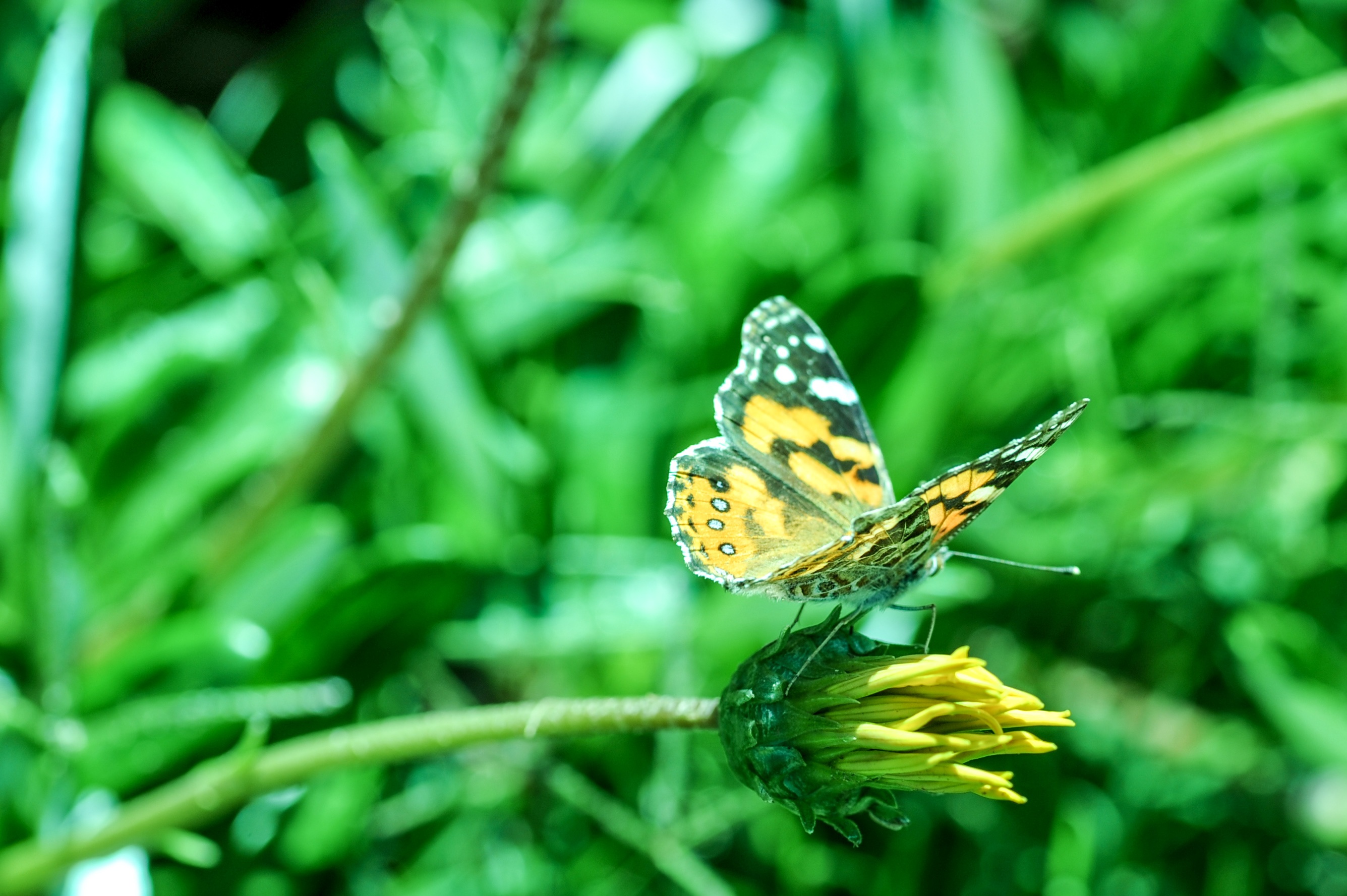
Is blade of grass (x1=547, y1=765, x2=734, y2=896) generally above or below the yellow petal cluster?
below

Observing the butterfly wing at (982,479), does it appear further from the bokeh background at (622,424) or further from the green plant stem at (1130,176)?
the green plant stem at (1130,176)

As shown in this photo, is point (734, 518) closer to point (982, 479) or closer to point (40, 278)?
point (982, 479)

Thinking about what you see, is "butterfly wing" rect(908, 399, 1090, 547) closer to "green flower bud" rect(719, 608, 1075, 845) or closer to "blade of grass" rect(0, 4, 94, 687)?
"green flower bud" rect(719, 608, 1075, 845)

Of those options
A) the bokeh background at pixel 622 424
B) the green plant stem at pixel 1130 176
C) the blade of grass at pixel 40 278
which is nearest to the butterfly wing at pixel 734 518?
the bokeh background at pixel 622 424

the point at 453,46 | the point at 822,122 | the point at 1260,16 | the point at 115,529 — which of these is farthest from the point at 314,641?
the point at 1260,16

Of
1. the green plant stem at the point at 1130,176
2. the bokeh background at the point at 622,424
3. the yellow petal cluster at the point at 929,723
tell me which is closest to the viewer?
the yellow petal cluster at the point at 929,723

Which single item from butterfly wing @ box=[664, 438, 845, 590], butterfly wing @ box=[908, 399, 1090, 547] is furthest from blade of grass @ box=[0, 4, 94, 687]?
butterfly wing @ box=[908, 399, 1090, 547]
